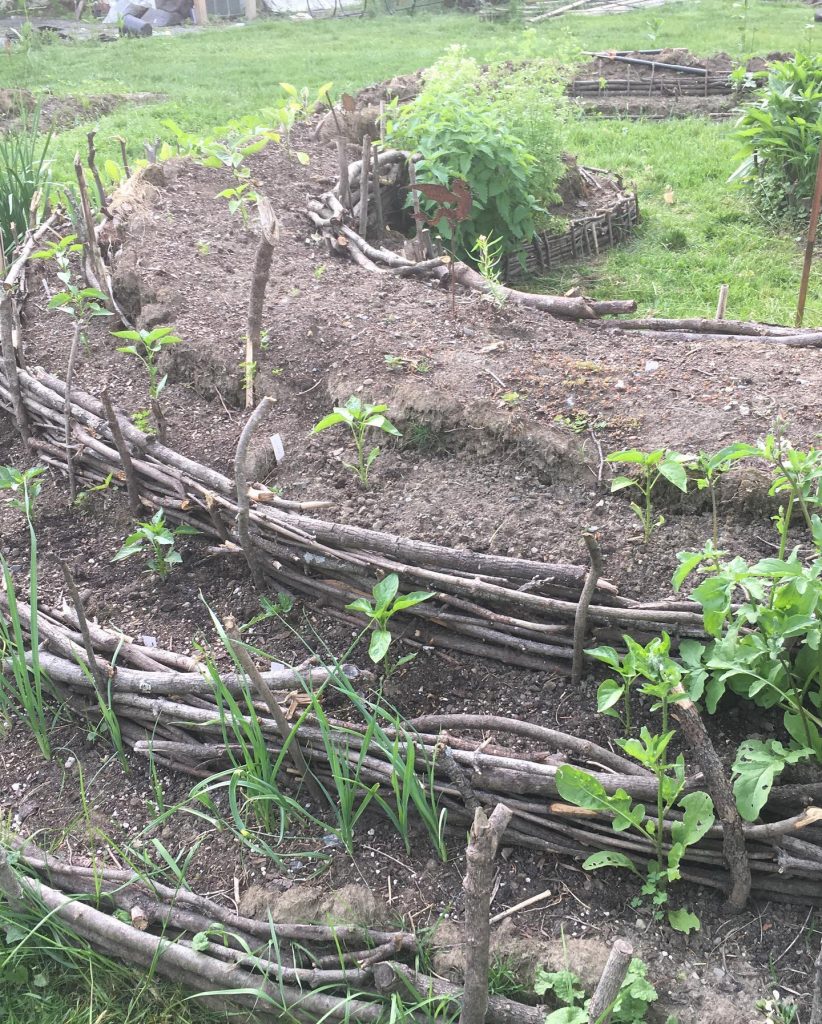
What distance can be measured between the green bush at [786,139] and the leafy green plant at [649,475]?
465 centimetres

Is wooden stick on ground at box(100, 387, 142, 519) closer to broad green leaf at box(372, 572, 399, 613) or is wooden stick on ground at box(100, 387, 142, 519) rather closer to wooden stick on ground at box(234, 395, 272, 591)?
wooden stick on ground at box(234, 395, 272, 591)

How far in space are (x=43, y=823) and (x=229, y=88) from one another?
423 inches

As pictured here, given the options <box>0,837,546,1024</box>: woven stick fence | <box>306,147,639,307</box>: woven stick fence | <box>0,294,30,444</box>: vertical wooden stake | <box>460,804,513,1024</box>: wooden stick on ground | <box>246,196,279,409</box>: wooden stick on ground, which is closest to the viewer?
<box>460,804,513,1024</box>: wooden stick on ground

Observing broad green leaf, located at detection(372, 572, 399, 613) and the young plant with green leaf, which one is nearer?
the young plant with green leaf

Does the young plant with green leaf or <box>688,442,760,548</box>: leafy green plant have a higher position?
<box>688,442,760,548</box>: leafy green plant

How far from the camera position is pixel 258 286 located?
3254 millimetres

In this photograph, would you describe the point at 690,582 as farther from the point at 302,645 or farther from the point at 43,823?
the point at 43,823

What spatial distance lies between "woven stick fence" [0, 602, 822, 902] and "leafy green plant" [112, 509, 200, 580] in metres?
0.33

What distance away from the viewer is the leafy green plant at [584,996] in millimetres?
1810

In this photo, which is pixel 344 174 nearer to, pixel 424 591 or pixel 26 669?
pixel 424 591

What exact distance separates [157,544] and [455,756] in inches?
50.7

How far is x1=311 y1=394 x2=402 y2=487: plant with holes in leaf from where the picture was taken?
277cm

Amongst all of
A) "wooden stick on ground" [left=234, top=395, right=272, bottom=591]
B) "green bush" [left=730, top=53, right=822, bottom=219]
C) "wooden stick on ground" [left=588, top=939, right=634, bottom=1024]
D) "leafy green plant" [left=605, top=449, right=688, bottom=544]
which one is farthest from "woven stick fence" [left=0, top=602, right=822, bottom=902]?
"green bush" [left=730, top=53, right=822, bottom=219]

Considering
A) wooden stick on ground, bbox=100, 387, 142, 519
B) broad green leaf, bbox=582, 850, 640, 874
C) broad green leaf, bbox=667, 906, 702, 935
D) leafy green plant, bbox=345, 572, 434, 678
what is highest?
wooden stick on ground, bbox=100, 387, 142, 519
